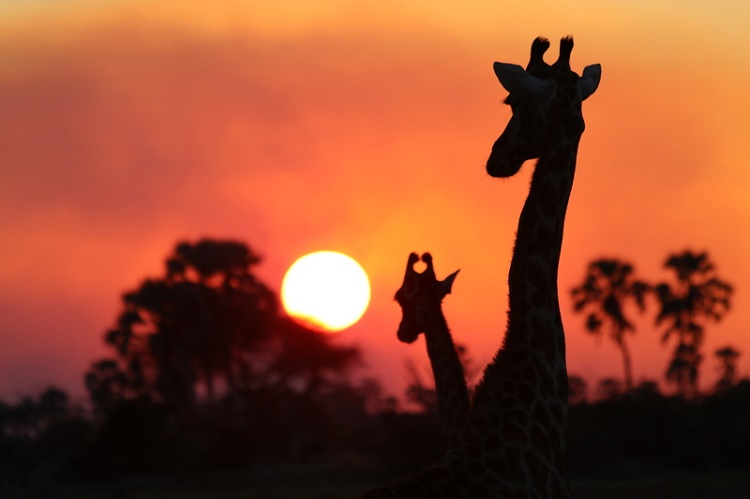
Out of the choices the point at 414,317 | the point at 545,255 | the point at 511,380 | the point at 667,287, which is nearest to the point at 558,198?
the point at 545,255

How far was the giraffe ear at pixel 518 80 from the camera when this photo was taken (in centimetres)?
778

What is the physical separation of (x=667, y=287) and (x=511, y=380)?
5907cm

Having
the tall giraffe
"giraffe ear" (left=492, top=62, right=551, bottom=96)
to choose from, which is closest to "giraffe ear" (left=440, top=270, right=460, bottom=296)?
the tall giraffe

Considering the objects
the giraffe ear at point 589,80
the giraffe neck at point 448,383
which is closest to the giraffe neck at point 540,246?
the giraffe ear at point 589,80

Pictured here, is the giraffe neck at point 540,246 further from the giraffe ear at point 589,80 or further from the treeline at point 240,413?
the treeline at point 240,413

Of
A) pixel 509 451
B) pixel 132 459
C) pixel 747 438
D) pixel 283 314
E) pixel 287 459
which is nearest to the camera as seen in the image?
pixel 509 451

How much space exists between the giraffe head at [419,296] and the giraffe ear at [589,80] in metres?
4.70

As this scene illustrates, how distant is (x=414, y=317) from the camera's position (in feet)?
43.4

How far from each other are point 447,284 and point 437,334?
725 mm

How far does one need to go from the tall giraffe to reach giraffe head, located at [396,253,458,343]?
4639 mm

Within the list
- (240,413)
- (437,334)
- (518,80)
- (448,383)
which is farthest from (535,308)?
(240,413)

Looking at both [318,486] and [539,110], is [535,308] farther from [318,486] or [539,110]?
[318,486]

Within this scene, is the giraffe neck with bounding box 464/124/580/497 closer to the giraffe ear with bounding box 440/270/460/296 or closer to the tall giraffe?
the tall giraffe

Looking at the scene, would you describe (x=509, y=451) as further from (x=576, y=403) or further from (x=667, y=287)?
(x=667, y=287)
